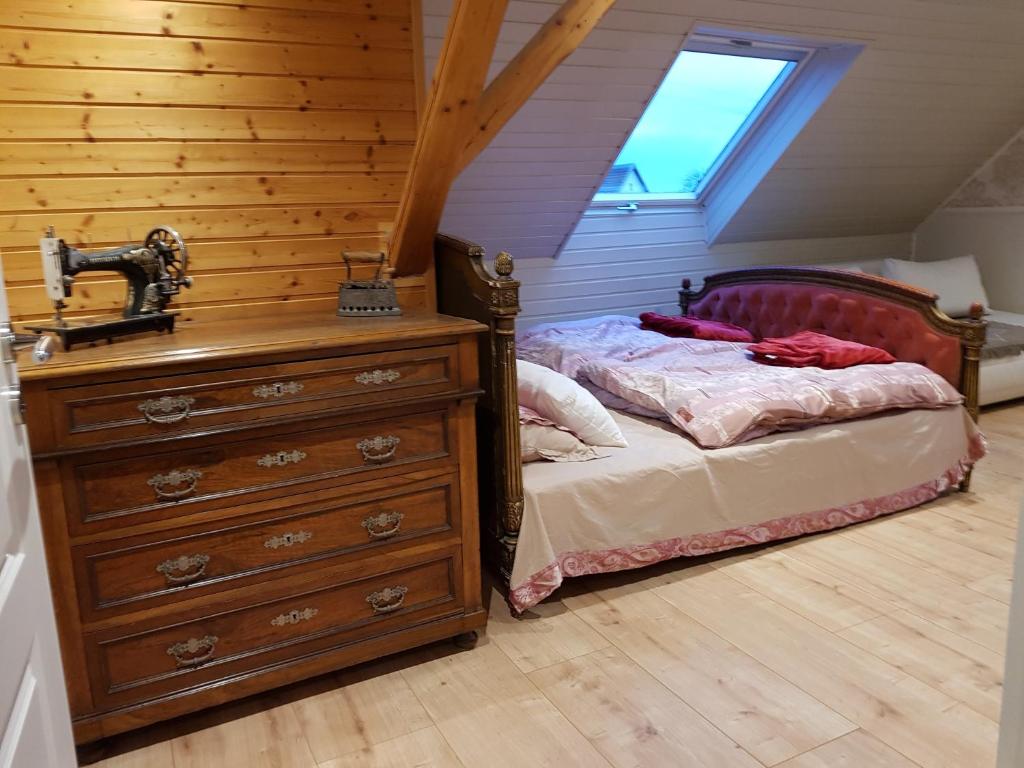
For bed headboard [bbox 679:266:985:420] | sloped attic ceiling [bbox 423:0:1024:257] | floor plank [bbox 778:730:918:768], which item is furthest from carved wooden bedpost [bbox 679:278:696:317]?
floor plank [bbox 778:730:918:768]

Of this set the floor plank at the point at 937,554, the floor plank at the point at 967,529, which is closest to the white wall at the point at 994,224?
the floor plank at the point at 967,529

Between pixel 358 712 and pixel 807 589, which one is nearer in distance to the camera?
pixel 358 712

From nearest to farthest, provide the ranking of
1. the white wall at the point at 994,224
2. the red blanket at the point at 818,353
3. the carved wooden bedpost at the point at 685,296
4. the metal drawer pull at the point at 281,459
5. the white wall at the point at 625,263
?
the metal drawer pull at the point at 281,459
the red blanket at the point at 818,353
the white wall at the point at 625,263
the carved wooden bedpost at the point at 685,296
the white wall at the point at 994,224

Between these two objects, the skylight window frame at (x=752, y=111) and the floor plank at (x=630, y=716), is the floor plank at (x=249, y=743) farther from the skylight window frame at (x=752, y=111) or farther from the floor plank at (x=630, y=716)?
the skylight window frame at (x=752, y=111)

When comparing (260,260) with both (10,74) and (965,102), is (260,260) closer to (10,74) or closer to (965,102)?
(10,74)

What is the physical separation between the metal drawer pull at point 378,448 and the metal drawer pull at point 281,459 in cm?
15

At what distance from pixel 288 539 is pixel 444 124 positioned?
3.96 ft

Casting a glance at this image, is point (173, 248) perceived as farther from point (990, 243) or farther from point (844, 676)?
point (990, 243)

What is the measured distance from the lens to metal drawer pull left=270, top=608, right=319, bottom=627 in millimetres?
1950

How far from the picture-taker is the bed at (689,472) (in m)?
2.32

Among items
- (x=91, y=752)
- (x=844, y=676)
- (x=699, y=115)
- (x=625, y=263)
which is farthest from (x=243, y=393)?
(x=699, y=115)

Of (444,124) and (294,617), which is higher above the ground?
(444,124)

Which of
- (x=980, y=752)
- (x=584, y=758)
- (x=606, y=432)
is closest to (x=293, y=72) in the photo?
(x=606, y=432)

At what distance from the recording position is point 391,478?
205cm
